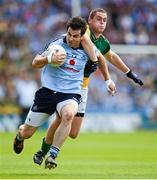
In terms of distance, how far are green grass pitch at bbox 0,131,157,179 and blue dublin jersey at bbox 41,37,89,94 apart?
1.31m

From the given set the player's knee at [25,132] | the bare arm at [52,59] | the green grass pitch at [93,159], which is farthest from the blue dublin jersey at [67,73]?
the green grass pitch at [93,159]

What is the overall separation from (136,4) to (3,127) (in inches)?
285

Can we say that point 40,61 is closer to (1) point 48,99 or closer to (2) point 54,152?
(1) point 48,99

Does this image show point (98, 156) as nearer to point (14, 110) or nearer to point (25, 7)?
point (14, 110)

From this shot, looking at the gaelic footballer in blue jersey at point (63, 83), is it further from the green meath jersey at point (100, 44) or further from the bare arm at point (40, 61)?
the green meath jersey at point (100, 44)

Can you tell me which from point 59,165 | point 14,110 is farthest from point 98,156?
point 14,110

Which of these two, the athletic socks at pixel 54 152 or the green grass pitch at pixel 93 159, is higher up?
the athletic socks at pixel 54 152

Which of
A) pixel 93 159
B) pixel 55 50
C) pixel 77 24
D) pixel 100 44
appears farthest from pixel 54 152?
pixel 93 159

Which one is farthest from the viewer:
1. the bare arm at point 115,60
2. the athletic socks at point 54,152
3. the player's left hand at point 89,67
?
the bare arm at point 115,60

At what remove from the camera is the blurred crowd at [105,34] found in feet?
93.8

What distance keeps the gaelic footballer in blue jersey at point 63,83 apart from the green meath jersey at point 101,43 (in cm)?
102

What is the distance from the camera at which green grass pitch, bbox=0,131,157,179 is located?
37.6 ft

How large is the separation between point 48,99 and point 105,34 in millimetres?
17348

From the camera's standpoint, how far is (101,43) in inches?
522
